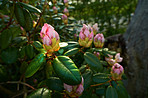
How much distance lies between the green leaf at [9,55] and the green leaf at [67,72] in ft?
1.44

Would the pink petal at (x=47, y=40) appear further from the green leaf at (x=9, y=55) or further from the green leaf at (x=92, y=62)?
the green leaf at (x=9, y=55)

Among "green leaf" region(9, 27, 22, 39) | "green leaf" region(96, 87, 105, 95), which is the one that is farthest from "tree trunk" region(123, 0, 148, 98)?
"green leaf" region(9, 27, 22, 39)

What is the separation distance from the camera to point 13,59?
763 millimetres

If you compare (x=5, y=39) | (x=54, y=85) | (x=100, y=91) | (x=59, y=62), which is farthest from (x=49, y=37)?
(x=100, y=91)

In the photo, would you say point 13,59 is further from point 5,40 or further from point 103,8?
point 103,8

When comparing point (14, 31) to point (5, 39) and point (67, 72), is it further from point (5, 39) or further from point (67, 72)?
point (67, 72)

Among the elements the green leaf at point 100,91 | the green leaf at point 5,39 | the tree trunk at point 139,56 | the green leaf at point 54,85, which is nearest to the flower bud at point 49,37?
the green leaf at point 54,85

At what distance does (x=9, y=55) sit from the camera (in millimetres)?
759

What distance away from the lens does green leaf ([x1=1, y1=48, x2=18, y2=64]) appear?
2.48 ft

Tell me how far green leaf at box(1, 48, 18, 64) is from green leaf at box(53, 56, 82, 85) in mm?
439

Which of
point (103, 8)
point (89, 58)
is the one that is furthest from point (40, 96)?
point (103, 8)

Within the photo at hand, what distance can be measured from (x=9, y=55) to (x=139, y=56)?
1.80 meters

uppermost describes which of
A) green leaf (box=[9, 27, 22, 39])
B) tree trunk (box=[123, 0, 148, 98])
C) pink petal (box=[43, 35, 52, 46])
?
green leaf (box=[9, 27, 22, 39])

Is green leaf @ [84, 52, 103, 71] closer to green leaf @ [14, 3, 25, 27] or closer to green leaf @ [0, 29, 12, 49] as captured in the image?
green leaf @ [14, 3, 25, 27]
